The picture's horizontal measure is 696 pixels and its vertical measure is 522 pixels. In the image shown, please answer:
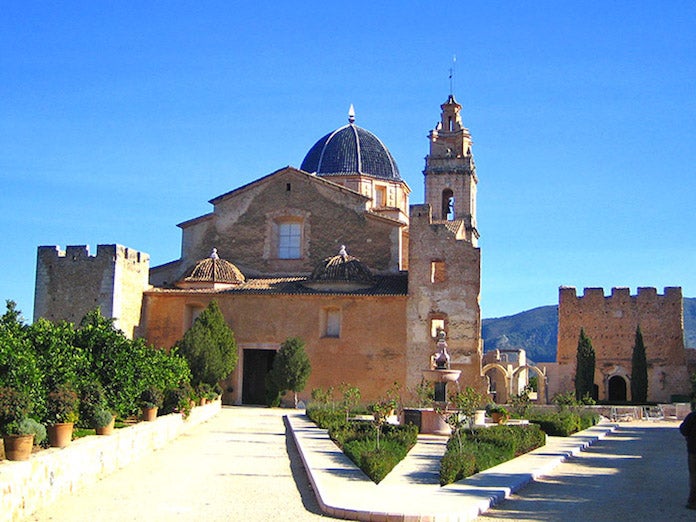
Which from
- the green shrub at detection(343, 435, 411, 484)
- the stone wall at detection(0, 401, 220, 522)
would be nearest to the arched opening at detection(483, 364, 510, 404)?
the green shrub at detection(343, 435, 411, 484)

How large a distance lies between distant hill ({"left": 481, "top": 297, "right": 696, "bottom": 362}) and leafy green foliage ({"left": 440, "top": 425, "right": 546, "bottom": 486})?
290 ft

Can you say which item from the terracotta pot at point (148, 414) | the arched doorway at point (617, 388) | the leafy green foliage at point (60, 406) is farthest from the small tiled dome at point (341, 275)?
the leafy green foliage at point (60, 406)

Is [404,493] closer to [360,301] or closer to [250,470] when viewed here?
[250,470]

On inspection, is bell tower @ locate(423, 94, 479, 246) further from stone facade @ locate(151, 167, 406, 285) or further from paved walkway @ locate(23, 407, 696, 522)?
paved walkway @ locate(23, 407, 696, 522)

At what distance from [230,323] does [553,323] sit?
88701mm

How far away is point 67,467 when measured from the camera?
1195 centimetres

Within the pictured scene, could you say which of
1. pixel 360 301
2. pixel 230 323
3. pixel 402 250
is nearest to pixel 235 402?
pixel 230 323

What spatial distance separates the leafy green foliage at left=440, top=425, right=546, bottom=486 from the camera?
523 inches

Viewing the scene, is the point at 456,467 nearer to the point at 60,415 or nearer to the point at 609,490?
the point at 609,490

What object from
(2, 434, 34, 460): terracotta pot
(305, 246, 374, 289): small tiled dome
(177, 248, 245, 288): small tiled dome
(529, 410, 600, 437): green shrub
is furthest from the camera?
(177, 248, 245, 288): small tiled dome

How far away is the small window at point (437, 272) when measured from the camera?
→ 32594mm

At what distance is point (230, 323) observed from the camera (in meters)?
33.3

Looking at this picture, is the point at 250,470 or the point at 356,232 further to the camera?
the point at 356,232

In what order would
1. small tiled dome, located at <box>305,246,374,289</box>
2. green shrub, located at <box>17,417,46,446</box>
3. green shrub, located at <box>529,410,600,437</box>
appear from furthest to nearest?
1. small tiled dome, located at <box>305,246,374,289</box>
2. green shrub, located at <box>529,410,600,437</box>
3. green shrub, located at <box>17,417,46,446</box>
